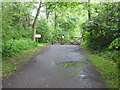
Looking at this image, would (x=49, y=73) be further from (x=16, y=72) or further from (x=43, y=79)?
(x=16, y=72)

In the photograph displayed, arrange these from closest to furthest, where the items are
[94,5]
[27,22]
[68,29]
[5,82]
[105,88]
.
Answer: [105,88], [5,82], [94,5], [27,22], [68,29]

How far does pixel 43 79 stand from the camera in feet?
13.7

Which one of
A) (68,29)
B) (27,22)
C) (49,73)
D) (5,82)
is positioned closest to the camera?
(5,82)

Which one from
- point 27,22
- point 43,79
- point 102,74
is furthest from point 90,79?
point 27,22

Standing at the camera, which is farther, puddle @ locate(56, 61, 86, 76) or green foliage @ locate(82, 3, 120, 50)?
green foliage @ locate(82, 3, 120, 50)

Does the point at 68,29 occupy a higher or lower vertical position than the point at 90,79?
higher

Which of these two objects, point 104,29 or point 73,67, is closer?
point 73,67

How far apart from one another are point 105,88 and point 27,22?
14.6 m

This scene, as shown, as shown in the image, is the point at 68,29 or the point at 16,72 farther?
the point at 68,29

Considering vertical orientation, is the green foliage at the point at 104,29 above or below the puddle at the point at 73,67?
above

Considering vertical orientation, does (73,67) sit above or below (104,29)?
below

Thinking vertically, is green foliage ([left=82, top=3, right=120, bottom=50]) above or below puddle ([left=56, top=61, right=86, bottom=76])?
above

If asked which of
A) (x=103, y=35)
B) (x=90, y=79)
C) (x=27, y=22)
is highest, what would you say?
(x=27, y=22)

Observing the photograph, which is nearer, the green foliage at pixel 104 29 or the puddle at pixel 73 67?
the puddle at pixel 73 67
